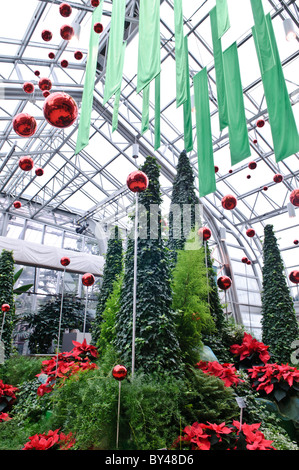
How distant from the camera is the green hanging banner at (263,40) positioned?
12.4ft

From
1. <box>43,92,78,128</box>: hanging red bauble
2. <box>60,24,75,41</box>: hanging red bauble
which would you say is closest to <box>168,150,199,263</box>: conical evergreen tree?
<box>60,24,75,41</box>: hanging red bauble

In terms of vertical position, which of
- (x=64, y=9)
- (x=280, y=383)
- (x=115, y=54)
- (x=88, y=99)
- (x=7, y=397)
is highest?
(x=64, y=9)

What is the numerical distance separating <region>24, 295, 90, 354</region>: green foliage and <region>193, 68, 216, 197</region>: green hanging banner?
19.4 feet

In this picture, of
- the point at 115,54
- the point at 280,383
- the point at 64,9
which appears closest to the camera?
the point at 280,383

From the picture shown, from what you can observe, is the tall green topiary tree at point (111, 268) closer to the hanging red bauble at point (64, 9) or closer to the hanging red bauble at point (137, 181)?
the hanging red bauble at point (137, 181)

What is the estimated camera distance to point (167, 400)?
7.98 ft

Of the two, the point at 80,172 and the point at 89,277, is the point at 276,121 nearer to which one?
the point at 89,277

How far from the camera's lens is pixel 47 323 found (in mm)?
8305

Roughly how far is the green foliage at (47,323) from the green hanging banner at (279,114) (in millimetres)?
7010

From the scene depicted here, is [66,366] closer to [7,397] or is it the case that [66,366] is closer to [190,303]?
[7,397]

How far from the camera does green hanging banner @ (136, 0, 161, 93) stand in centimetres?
423

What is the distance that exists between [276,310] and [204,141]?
10.4 ft

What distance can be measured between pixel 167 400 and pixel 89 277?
2.76 metres

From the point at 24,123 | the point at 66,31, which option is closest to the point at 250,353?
the point at 24,123
